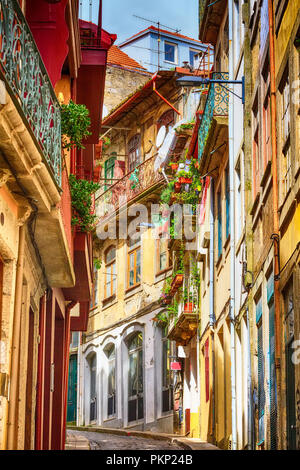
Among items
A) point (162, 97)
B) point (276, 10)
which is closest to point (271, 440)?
point (276, 10)

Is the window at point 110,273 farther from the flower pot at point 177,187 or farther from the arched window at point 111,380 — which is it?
the flower pot at point 177,187

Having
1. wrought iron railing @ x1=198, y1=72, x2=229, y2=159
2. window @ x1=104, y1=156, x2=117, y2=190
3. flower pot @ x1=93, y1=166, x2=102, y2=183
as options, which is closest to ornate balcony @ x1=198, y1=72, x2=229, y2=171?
wrought iron railing @ x1=198, y1=72, x2=229, y2=159

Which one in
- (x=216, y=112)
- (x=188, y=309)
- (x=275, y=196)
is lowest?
(x=275, y=196)

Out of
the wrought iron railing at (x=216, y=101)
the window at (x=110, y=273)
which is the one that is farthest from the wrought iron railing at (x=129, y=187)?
the wrought iron railing at (x=216, y=101)

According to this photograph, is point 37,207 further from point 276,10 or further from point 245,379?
point 245,379

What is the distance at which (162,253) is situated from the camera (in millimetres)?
33719

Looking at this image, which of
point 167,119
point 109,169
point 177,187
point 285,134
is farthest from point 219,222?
point 109,169

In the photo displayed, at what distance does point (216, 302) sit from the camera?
21.3 metres

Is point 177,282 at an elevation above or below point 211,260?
above

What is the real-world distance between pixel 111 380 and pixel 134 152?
30.8ft

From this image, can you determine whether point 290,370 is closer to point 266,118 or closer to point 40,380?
point 266,118

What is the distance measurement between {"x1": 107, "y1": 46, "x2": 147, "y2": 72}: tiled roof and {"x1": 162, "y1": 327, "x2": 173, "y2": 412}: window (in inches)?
586

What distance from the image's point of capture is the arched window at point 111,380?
35.1m
